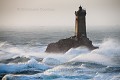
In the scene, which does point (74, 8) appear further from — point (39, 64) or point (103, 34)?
point (39, 64)

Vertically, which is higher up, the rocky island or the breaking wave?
the rocky island

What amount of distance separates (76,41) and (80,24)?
198mm

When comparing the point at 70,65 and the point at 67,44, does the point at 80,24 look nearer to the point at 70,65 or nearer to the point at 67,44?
the point at 67,44

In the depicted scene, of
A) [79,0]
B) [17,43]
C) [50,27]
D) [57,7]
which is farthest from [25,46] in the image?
[79,0]

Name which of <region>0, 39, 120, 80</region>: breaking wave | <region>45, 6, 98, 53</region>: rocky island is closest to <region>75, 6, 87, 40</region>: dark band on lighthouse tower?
<region>45, 6, 98, 53</region>: rocky island

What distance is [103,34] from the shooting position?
3227mm

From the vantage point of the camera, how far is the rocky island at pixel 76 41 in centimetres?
322

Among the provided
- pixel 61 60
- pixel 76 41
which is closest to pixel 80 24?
pixel 76 41

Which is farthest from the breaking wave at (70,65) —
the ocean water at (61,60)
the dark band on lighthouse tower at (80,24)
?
the dark band on lighthouse tower at (80,24)

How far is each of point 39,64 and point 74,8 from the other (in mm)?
729

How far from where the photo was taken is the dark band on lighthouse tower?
3.23m

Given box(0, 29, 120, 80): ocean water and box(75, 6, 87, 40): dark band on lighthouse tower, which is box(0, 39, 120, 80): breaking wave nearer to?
box(0, 29, 120, 80): ocean water

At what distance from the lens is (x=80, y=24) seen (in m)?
3.27

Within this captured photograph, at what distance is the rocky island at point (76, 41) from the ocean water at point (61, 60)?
4cm
